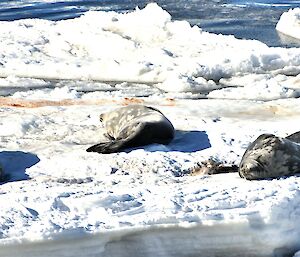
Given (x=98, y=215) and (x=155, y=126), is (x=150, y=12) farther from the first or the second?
(x=98, y=215)

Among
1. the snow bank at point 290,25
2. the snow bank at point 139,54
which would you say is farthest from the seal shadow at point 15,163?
the snow bank at point 290,25

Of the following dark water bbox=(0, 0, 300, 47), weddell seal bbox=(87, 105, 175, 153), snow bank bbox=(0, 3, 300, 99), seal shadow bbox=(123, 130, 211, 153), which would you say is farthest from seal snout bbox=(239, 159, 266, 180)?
dark water bbox=(0, 0, 300, 47)

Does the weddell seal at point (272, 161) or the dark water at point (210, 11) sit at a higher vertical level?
the weddell seal at point (272, 161)

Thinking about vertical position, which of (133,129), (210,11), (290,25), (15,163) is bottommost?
(210,11)

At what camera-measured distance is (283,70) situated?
966 cm

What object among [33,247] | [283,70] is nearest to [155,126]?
[33,247]

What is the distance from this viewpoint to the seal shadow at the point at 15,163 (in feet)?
17.1

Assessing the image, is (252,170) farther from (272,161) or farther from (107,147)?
(107,147)

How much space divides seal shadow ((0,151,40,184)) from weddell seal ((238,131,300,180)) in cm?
153

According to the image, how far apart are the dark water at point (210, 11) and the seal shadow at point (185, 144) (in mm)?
5578

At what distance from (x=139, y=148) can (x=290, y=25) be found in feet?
23.8

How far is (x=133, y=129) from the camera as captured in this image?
586cm

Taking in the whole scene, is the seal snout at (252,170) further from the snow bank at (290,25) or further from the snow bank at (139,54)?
the snow bank at (290,25)

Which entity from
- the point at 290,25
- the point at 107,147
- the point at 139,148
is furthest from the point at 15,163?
the point at 290,25
